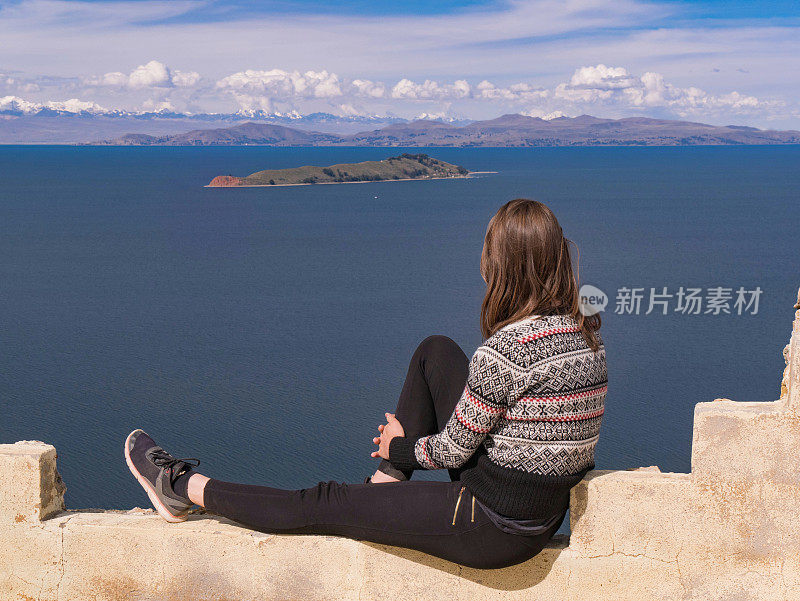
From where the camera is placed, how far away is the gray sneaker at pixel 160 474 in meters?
4.12

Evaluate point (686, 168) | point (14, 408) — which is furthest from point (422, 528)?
point (686, 168)

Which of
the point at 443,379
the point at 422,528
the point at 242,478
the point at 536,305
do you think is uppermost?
the point at 536,305

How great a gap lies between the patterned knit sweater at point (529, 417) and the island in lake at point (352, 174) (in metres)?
132

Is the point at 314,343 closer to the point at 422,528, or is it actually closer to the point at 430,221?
the point at 422,528

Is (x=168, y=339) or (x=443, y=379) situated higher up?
(x=443, y=379)

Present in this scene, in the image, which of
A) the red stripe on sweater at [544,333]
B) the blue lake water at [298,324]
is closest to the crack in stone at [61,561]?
the red stripe on sweater at [544,333]

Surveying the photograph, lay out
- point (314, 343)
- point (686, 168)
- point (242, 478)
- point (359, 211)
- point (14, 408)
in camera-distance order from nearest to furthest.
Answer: point (242, 478) → point (14, 408) → point (314, 343) → point (359, 211) → point (686, 168)

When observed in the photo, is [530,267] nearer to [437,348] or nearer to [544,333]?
[544,333]

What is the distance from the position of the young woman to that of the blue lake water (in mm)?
21936

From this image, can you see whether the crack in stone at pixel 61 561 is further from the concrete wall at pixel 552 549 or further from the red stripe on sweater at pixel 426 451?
the red stripe on sweater at pixel 426 451

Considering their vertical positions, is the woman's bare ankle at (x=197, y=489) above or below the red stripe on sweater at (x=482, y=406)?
below

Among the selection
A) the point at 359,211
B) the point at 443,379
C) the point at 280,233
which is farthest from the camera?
the point at 359,211

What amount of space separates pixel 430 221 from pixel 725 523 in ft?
265

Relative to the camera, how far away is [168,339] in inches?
1597
